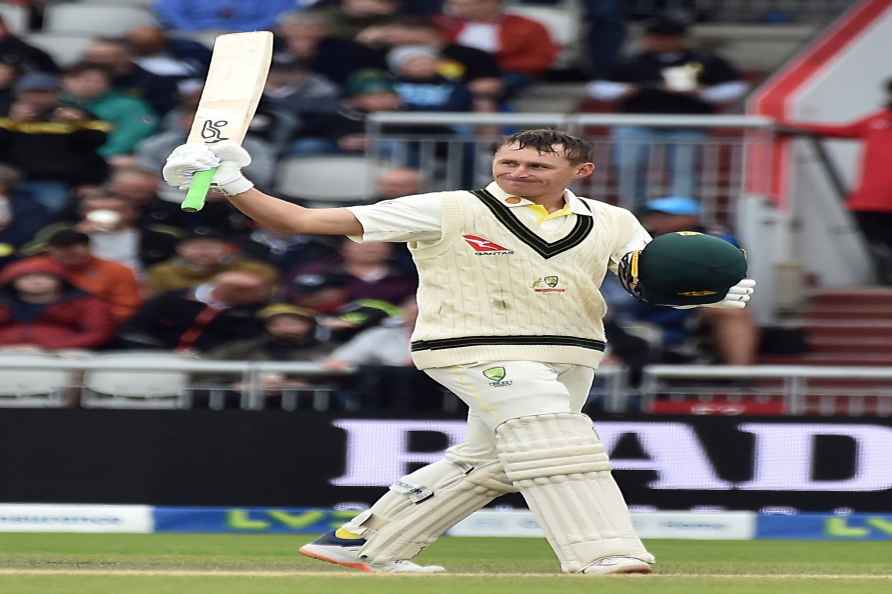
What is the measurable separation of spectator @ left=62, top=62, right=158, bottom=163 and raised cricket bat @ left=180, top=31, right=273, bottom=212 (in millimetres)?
5897

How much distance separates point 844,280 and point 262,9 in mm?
4943

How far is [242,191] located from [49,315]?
4.95 meters

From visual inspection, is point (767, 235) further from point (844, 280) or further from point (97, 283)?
point (97, 283)

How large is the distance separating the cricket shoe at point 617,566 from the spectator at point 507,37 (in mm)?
7325

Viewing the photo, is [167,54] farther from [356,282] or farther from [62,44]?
[356,282]

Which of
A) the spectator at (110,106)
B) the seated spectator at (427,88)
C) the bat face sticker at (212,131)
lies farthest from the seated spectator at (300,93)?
the bat face sticker at (212,131)

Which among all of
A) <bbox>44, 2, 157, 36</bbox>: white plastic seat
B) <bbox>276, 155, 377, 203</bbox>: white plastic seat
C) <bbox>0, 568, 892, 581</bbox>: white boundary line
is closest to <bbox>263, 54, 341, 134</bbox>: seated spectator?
<bbox>276, 155, 377, 203</bbox>: white plastic seat

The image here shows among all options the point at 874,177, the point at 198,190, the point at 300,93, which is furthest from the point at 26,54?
the point at 198,190

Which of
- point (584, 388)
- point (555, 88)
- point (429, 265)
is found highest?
point (555, 88)

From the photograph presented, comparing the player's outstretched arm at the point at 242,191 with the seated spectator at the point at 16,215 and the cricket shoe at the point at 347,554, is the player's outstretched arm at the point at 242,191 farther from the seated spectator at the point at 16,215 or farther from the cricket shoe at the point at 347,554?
the seated spectator at the point at 16,215

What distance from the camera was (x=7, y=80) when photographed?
13.5 meters

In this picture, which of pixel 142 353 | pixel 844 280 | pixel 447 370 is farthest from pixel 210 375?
pixel 844 280

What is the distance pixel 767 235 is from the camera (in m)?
12.6

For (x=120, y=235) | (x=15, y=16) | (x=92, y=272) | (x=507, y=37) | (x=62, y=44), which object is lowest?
(x=92, y=272)
